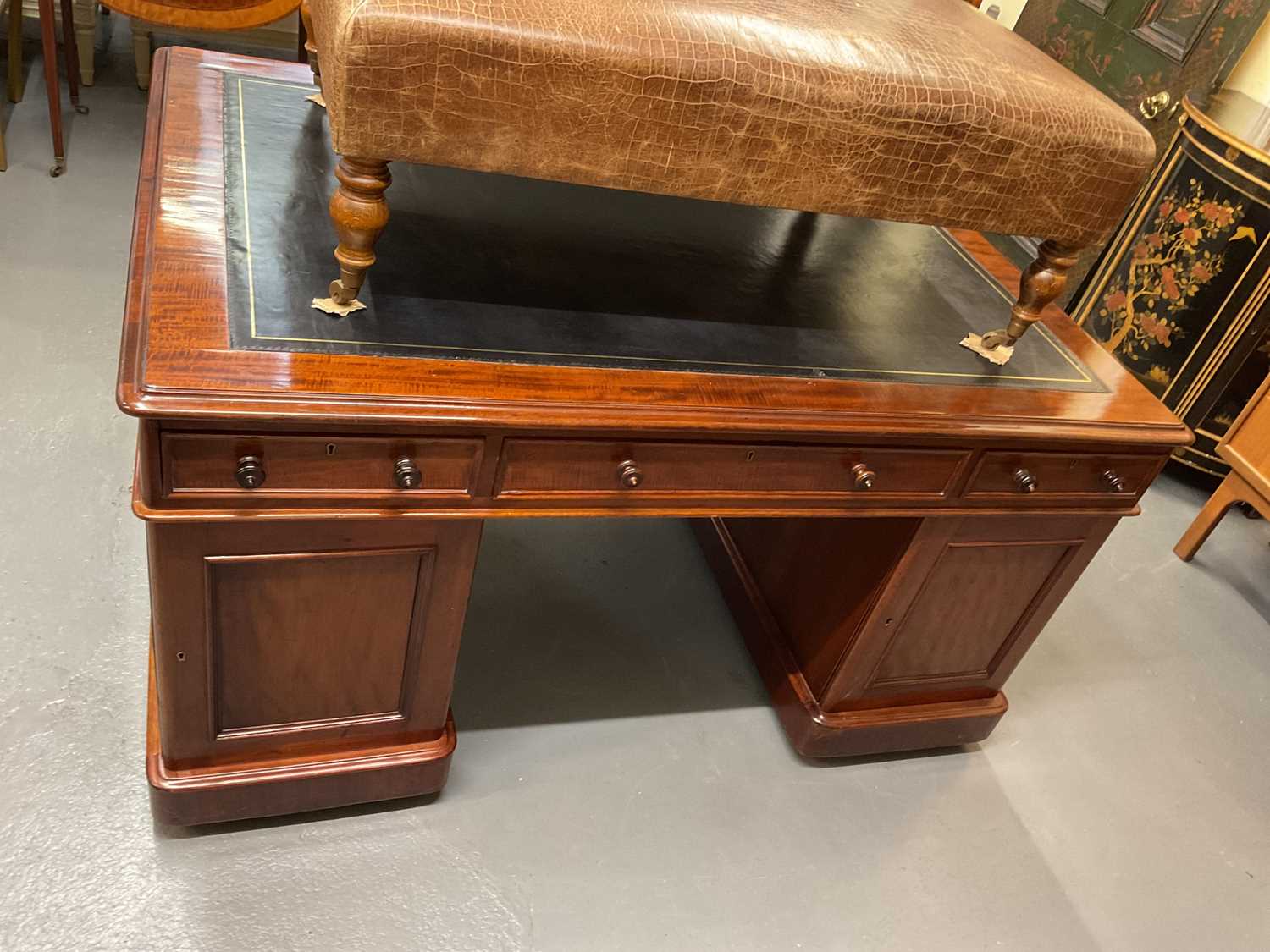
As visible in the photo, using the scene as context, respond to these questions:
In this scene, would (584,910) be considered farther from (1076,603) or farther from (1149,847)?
(1076,603)

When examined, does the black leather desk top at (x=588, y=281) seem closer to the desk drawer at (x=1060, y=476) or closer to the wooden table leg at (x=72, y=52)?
the desk drawer at (x=1060, y=476)

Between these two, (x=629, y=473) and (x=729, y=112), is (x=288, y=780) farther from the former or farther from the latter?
(x=729, y=112)

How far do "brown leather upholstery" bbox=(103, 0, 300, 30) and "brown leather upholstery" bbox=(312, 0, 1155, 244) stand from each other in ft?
6.43

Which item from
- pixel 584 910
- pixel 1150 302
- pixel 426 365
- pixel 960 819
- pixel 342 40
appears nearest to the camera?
pixel 342 40

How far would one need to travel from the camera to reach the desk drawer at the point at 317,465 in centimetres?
113

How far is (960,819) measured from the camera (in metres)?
1.92

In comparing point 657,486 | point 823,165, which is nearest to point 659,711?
point 657,486

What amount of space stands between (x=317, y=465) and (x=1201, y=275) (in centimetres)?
246

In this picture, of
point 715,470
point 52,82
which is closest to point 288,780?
point 715,470

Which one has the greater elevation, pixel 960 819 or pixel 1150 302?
pixel 1150 302

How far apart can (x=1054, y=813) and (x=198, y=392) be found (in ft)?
5.63

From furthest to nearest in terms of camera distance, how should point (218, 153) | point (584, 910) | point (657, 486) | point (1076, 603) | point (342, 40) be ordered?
point (1076, 603), point (584, 910), point (218, 153), point (657, 486), point (342, 40)

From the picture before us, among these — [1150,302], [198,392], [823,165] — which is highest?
[823,165]

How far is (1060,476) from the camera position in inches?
63.6
